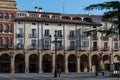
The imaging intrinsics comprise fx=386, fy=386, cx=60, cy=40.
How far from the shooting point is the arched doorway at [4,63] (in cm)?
8944

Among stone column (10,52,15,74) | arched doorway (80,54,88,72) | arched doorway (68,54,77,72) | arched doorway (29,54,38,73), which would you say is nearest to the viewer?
stone column (10,52,15,74)

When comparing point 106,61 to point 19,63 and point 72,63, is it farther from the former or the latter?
point 19,63

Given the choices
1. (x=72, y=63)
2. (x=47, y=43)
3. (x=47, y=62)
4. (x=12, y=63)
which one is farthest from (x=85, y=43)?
(x=12, y=63)

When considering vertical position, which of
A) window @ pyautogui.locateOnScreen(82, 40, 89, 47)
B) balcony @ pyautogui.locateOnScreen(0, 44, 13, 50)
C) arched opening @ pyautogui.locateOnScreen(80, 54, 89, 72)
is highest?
window @ pyautogui.locateOnScreen(82, 40, 89, 47)

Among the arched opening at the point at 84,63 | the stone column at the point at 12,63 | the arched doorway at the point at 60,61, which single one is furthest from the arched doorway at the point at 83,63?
the stone column at the point at 12,63

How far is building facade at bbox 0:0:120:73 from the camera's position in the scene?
90438 millimetres

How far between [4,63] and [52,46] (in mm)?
12593

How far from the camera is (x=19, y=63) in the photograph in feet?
300

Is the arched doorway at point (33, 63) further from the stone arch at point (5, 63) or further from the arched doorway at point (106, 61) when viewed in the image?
the arched doorway at point (106, 61)

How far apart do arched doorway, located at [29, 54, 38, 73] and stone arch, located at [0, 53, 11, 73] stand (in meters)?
5.47

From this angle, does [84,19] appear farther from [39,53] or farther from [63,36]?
[39,53]

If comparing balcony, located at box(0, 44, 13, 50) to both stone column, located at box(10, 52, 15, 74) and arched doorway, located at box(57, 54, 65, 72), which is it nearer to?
stone column, located at box(10, 52, 15, 74)

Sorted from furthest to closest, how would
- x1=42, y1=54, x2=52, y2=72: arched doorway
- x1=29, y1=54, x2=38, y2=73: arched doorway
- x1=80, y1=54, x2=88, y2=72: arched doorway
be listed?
x1=80, y1=54, x2=88, y2=72: arched doorway, x1=42, y1=54, x2=52, y2=72: arched doorway, x1=29, y1=54, x2=38, y2=73: arched doorway

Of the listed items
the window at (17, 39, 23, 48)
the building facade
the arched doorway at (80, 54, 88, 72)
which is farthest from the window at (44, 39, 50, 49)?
the arched doorway at (80, 54, 88, 72)
